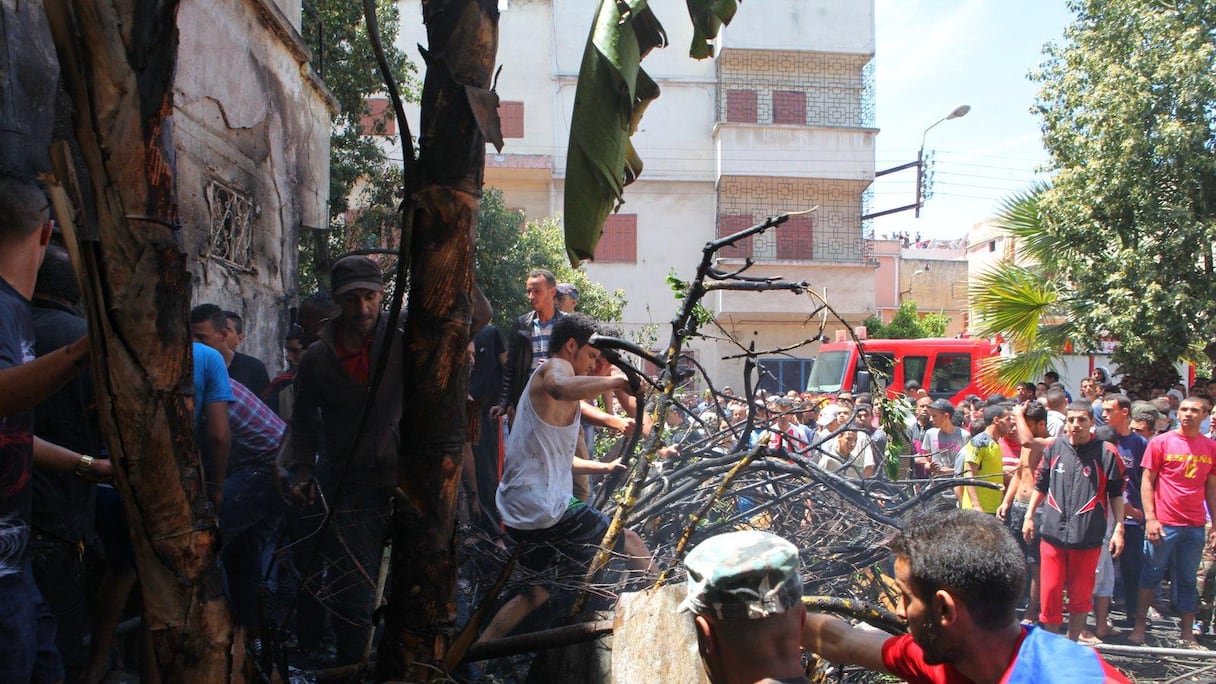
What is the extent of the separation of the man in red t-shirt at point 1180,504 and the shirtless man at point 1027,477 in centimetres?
77

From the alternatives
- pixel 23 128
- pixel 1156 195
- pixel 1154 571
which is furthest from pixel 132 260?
pixel 1156 195

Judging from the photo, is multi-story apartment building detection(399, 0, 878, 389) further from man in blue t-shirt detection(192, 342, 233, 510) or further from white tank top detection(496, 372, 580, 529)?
man in blue t-shirt detection(192, 342, 233, 510)

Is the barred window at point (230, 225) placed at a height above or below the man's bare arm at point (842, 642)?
above

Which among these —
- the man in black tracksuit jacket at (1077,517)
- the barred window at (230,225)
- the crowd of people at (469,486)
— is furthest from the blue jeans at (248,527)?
the man in black tracksuit jacket at (1077,517)

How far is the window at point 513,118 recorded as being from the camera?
26.9 m

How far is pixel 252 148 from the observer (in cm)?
713

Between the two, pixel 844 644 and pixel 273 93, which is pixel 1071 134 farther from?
pixel 844 644

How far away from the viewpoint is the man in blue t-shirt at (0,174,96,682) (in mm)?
2412

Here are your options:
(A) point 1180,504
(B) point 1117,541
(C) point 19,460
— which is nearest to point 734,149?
(A) point 1180,504

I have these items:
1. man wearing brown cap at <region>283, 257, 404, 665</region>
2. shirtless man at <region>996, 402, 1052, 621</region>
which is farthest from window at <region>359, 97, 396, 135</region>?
man wearing brown cap at <region>283, 257, 404, 665</region>

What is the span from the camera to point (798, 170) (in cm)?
2688

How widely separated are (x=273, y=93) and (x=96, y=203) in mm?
6655

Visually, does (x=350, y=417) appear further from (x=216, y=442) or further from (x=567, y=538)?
(x=567, y=538)

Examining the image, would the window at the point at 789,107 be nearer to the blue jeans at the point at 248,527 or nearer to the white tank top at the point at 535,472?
the white tank top at the point at 535,472
